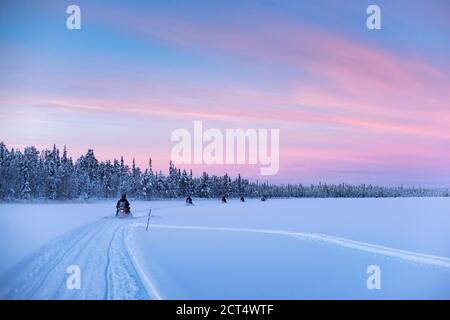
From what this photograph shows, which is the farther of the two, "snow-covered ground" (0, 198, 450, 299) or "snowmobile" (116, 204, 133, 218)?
"snowmobile" (116, 204, 133, 218)

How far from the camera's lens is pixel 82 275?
8148 millimetres

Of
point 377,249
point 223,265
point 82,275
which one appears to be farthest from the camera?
point 377,249

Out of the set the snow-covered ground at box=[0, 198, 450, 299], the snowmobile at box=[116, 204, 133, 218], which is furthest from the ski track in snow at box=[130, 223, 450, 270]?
the snowmobile at box=[116, 204, 133, 218]

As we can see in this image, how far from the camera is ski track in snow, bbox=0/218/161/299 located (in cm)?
680

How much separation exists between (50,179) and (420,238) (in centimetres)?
5342

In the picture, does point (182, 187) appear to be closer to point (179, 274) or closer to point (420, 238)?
point (420, 238)

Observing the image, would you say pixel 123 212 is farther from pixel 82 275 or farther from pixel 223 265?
pixel 82 275

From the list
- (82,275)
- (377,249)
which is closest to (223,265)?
(82,275)

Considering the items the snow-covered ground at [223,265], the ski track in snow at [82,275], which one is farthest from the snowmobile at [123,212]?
the ski track in snow at [82,275]

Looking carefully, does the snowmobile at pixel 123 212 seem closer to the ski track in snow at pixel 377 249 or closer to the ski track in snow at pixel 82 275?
the ski track in snow at pixel 377 249

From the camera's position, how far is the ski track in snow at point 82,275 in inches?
268

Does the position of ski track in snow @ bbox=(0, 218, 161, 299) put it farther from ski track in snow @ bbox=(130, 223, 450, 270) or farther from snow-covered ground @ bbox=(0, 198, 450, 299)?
ski track in snow @ bbox=(130, 223, 450, 270)
